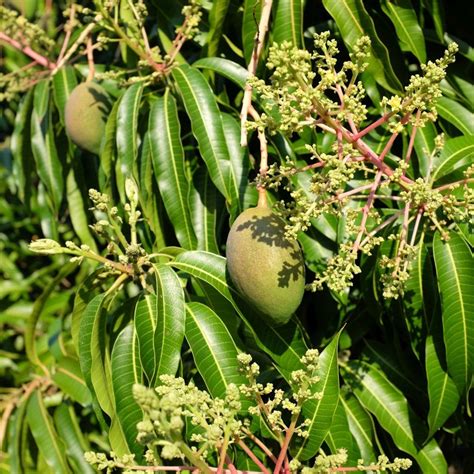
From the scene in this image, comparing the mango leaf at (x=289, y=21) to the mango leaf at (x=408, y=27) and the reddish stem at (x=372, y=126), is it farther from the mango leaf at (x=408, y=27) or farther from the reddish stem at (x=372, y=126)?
the reddish stem at (x=372, y=126)

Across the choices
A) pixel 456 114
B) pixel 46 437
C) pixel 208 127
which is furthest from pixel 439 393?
pixel 46 437

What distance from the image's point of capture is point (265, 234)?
1256 millimetres

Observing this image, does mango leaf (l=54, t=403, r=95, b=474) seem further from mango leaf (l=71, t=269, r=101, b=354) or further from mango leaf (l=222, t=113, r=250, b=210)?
mango leaf (l=222, t=113, r=250, b=210)

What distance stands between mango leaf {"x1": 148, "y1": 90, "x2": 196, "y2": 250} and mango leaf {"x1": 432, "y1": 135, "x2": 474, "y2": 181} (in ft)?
1.87

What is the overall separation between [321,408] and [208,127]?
2.25 feet

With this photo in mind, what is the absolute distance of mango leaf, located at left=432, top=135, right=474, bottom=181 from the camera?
1415mm

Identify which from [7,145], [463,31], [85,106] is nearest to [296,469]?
[85,106]

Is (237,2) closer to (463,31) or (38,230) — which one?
(463,31)

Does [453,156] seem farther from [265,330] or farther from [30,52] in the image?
[30,52]

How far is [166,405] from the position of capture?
2.81ft

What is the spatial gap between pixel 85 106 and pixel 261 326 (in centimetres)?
86

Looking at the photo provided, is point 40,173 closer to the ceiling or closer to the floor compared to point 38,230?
closer to the ceiling

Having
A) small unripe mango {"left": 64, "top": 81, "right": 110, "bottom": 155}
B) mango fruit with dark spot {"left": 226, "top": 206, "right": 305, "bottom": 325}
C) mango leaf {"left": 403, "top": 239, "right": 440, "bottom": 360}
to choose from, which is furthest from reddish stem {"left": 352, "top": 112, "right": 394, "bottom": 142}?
small unripe mango {"left": 64, "top": 81, "right": 110, "bottom": 155}

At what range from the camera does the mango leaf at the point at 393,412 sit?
1476mm
